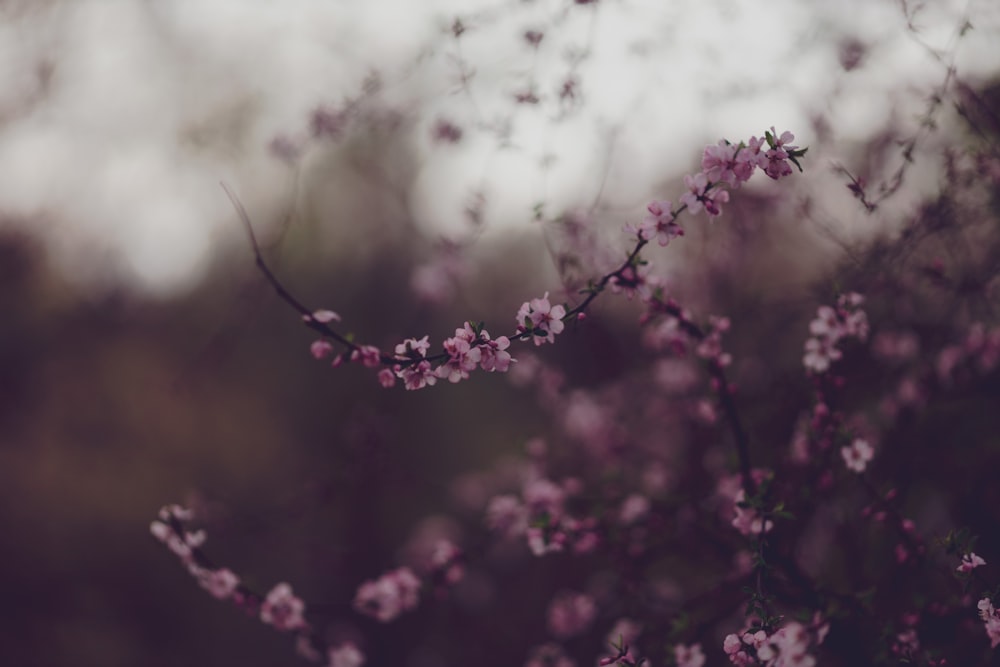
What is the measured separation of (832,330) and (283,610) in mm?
1968

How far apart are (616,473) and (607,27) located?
1.71 m

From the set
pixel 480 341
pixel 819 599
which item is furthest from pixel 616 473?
pixel 480 341

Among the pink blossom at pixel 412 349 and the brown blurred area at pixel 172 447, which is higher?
the brown blurred area at pixel 172 447

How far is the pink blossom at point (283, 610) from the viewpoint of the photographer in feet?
7.16

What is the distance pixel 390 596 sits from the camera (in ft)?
8.11

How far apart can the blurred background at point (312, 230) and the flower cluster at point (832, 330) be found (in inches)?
15.1

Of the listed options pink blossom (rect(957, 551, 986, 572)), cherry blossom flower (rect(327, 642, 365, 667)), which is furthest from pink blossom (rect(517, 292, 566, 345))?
cherry blossom flower (rect(327, 642, 365, 667))

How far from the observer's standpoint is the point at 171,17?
17.7 feet

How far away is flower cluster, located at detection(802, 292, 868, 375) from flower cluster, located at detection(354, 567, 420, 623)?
161 centimetres

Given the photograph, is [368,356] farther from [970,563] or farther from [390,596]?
[970,563]

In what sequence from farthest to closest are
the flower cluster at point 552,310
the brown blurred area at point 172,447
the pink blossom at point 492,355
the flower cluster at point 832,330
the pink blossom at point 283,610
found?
the brown blurred area at point 172,447, the pink blossom at point 283,610, the flower cluster at point 832,330, the pink blossom at point 492,355, the flower cluster at point 552,310

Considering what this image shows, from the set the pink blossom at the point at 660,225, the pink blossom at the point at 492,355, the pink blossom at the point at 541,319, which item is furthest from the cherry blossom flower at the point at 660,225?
the pink blossom at the point at 492,355

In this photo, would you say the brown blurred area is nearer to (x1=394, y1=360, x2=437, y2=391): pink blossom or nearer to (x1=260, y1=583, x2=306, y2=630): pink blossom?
(x1=260, y1=583, x2=306, y2=630): pink blossom

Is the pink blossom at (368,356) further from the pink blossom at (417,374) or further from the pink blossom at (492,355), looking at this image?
the pink blossom at (492,355)
